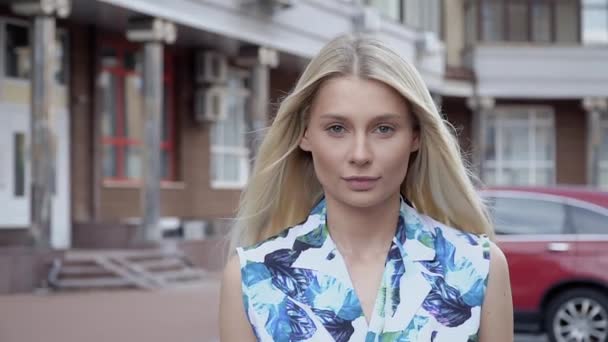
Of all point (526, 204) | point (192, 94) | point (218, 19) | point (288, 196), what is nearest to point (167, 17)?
point (218, 19)

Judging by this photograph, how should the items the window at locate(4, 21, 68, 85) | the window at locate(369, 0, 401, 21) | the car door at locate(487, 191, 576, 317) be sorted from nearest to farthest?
the car door at locate(487, 191, 576, 317) < the window at locate(4, 21, 68, 85) < the window at locate(369, 0, 401, 21)

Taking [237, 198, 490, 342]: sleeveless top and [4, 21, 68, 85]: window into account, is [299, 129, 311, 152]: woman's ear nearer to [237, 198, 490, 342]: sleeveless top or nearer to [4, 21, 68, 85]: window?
[237, 198, 490, 342]: sleeveless top

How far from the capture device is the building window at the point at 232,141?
997 inches

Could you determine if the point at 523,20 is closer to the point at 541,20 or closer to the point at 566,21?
the point at 541,20

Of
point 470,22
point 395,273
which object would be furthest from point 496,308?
point 470,22

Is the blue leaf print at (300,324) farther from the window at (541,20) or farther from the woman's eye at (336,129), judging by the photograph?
the window at (541,20)

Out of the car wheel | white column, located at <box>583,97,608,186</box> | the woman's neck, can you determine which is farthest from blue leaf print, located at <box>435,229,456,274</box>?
white column, located at <box>583,97,608,186</box>

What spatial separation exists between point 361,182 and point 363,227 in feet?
0.43

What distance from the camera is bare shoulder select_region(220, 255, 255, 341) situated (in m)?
2.44

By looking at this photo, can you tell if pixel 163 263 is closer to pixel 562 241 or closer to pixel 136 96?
pixel 136 96

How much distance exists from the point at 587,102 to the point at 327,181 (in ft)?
104

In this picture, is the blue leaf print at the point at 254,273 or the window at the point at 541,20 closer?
the blue leaf print at the point at 254,273

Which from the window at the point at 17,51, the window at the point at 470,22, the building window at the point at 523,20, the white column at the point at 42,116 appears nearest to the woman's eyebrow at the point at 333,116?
the white column at the point at 42,116

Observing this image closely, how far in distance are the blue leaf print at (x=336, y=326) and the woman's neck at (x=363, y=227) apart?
0.57 ft
